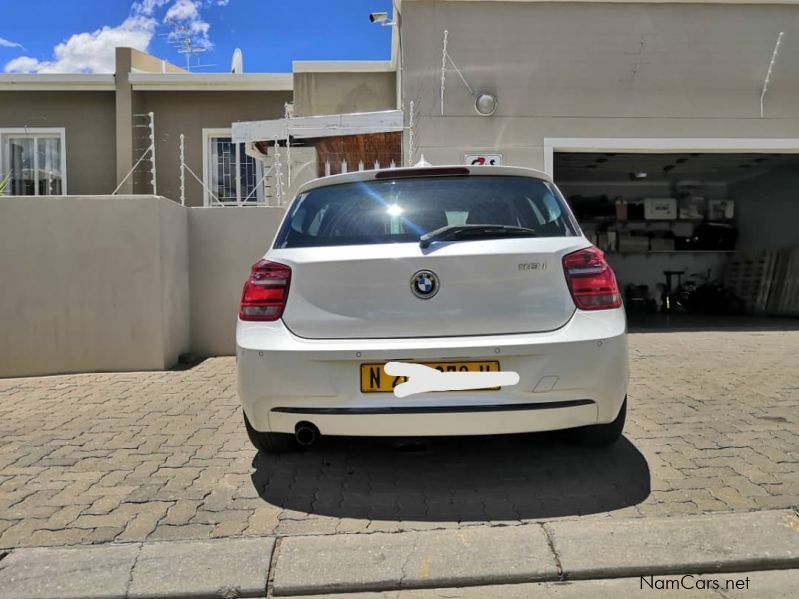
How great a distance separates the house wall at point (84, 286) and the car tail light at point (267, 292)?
3.45m

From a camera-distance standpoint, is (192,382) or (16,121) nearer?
(192,382)

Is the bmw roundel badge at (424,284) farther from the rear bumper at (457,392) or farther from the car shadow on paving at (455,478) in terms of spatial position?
the car shadow on paving at (455,478)

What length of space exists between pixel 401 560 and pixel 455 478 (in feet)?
3.04

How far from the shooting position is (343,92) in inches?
422

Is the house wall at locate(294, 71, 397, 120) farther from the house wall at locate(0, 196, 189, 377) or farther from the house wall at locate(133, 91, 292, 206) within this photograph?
the house wall at locate(0, 196, 189, 377)

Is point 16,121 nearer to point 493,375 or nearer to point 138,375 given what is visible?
point 138,375

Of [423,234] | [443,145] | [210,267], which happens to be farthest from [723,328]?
[423,234]

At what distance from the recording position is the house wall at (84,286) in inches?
247

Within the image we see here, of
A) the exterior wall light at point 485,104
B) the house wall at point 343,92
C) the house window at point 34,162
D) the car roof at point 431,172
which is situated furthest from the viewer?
the house window at point 34,162

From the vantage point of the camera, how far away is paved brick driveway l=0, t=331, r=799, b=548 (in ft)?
10.1

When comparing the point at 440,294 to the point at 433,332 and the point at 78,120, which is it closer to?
the point at 433,332

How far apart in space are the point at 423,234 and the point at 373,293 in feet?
1.36

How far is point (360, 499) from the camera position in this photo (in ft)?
10.8

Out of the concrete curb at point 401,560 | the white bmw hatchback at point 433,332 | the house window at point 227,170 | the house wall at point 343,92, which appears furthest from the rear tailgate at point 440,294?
the house window at point 227,170
